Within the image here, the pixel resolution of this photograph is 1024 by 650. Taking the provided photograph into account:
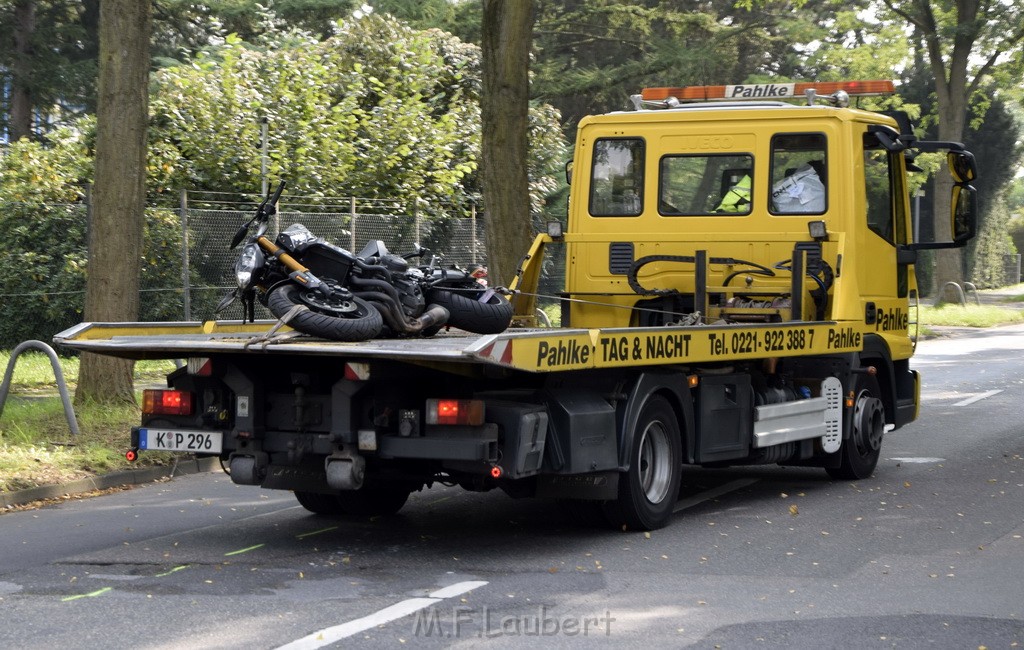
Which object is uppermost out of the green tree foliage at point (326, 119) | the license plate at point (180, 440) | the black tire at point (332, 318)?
the green tree foliage at point (326, 119)

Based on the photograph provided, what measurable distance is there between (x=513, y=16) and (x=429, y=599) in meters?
9.25

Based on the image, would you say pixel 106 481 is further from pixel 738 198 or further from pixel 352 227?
pixel 352 227

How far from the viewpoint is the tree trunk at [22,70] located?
34.7 m

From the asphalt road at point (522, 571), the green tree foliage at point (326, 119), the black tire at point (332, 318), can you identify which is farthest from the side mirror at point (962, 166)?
the green tree foliage at point (326, 119)

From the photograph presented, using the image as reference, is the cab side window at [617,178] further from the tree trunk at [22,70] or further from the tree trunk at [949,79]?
the tree trunk at [22,70]

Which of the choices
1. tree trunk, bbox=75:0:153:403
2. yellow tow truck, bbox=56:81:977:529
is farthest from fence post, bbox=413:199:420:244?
yellow tow truck, bbox=56:81:977:529

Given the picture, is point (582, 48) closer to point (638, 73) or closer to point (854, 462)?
point (638, 73)

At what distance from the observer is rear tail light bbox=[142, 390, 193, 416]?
7.94 meters

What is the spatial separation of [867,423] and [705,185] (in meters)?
2.23

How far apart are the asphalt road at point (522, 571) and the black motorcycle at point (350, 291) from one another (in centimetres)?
124

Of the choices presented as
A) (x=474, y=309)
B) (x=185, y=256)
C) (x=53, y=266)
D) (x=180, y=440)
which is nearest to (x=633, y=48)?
(x=53, y=266)

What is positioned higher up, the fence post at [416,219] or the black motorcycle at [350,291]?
the fence post at [416,219]

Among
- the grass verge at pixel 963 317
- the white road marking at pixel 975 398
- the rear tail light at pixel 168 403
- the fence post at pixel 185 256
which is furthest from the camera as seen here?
the grass verge at pixel 963 317

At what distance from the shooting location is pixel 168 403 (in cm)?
798
